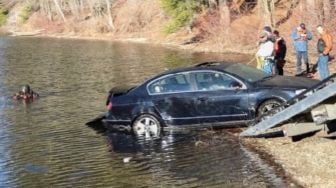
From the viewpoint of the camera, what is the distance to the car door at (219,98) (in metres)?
15.2

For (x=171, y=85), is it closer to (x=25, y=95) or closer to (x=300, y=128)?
(x=300, y=128)

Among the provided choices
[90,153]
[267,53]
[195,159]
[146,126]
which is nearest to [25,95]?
[267,53]

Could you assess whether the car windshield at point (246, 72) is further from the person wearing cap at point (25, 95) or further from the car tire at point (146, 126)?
the person wearing cap at point (25, 95)

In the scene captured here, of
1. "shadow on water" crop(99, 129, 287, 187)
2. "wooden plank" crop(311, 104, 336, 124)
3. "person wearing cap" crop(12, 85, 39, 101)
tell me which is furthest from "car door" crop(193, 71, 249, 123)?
"person wearing cap" crop(12, 85, 39, 101)

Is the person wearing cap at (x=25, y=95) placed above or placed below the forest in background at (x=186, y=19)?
below

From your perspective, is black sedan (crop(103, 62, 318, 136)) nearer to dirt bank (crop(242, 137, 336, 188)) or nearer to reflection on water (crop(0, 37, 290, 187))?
reflection on water (crop(0, 37, 290, 187))

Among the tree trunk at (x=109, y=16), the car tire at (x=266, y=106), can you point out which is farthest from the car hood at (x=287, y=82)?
the tree trunk at (x=109, y=16)

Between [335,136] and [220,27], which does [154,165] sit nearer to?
[335,136]

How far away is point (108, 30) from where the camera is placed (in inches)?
2623

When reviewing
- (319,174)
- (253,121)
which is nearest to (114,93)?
(253,121)

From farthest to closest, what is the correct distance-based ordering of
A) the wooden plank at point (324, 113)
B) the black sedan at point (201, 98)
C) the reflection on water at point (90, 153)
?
the black sedan at point (201, 98) < the wooden plank at point (324, 113) < the reflection on water at point (90, 153)

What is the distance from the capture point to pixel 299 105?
12.6m

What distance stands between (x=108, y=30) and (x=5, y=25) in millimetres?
35839

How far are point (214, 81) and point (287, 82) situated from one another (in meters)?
1.63
